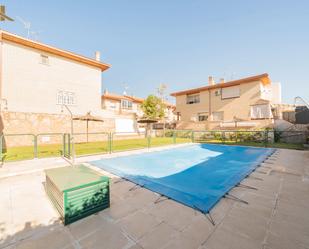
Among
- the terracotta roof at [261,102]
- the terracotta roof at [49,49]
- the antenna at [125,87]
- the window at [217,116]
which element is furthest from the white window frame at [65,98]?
the terracotta roof at [261,102]

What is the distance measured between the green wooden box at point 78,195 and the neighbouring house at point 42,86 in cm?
1306

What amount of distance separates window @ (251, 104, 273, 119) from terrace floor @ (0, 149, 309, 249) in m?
16.6

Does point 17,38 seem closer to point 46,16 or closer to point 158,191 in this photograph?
point 46,16

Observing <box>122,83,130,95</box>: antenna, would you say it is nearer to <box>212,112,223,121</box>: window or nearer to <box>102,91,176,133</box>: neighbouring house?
<box>102,91,176,133</box>: neighbouring house

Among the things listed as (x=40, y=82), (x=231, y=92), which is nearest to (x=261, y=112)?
(x=231, y=92)

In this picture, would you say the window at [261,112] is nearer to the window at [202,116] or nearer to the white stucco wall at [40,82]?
the window at [202,116]

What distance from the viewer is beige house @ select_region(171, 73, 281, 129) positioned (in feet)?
59.8

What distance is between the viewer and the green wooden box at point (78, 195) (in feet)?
8.64

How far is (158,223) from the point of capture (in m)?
2.64

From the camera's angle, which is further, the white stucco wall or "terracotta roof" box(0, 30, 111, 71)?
the white stucco wall

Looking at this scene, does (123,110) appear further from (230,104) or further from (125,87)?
(230,104)

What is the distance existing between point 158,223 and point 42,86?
53.3 feet

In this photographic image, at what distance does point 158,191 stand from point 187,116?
2227 centimetres

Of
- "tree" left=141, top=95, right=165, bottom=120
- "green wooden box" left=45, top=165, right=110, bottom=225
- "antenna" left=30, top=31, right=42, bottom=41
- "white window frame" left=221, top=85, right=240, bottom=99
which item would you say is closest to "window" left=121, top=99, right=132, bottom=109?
"tree" left=141, top=95, right=165, bottom=120
